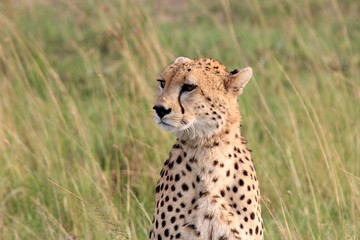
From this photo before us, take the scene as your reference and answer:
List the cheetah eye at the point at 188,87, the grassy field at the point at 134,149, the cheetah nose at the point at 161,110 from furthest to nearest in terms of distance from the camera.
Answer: the grassy field at the point at 134,149, the cheetah eye at the point at 188,87, the cheetah nose at the point at 161,110

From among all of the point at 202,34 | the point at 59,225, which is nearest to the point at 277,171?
the point at 59,225

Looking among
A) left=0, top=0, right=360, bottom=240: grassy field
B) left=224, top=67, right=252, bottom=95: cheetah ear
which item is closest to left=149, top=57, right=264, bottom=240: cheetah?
left=224, top=67, right=252, bottom=95: cheetah ear

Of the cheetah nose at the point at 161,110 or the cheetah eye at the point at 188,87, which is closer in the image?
the cheetah nose at the point at 161,110

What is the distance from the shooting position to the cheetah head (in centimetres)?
264

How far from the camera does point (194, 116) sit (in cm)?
269

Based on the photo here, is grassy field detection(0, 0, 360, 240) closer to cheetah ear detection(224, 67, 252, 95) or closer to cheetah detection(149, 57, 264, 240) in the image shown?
cheetah detection(149, 57, 264, 240)

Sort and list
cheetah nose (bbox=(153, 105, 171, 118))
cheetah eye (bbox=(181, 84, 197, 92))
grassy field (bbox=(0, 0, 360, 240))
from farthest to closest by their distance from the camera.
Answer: grassy field (bbox=(0, 0, 360, 240)) < cheetah eye (bbox=(181, 84, 197, 92)) < cheetah nose (bbox=(153, 105, 171, 118))

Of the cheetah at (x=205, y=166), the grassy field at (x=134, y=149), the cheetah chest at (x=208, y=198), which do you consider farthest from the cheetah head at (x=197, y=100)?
Result: the grassy field at (x=134, y=149)

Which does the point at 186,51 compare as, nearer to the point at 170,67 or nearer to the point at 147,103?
the point at 147,103

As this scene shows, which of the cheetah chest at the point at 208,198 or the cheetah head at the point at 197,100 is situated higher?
the cheetah head at the point at 197,100

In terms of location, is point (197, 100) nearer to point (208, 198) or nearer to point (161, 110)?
point (161, 110)

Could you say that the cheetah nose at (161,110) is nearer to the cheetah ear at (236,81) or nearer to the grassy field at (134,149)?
the cheetah ear at (236,81)

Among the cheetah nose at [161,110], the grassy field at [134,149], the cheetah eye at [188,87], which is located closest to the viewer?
the cheetah nose at [161,110]

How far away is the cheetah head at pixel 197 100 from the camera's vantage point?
264cm
